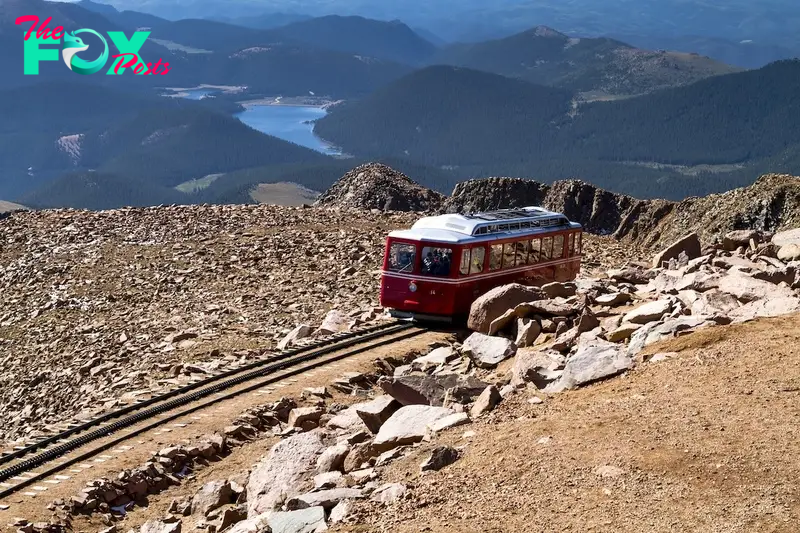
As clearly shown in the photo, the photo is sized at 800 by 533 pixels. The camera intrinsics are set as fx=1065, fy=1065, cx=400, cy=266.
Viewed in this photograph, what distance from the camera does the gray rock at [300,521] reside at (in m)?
13.0

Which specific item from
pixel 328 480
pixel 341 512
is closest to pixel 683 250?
pixel 328 480

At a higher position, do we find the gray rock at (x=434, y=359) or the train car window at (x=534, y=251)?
the train car window at (x=534, y=251)

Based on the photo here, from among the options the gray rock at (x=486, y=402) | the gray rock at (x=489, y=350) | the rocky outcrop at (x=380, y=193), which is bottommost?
the rocky outcrop at (x=380, y=193)

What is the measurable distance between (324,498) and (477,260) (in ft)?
51.3

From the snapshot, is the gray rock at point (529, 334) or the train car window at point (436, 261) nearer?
the gray rock at point (529, 334)

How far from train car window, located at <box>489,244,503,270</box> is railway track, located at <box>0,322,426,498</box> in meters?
2.77

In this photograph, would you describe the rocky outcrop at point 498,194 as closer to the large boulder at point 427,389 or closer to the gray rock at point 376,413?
the large boulder at point 427,389

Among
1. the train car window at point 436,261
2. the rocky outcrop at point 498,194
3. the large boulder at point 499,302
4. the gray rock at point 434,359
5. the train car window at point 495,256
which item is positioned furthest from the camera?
the rocky outcrop at point 498,194

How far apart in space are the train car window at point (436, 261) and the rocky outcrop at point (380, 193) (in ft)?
110

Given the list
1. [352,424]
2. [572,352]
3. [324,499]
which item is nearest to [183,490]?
[352,424]

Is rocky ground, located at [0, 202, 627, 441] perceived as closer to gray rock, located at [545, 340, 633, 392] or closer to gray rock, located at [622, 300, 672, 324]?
gray rock, located at [622, 300, 672, 324]

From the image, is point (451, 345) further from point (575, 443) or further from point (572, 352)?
point (575, 443)

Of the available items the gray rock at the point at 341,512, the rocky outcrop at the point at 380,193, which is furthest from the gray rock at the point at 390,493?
the rocky outcrop at the point at 380,193

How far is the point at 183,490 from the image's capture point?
60.8ft
